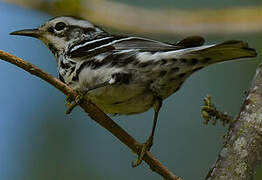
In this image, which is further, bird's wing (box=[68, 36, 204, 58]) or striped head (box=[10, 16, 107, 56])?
striped head (box=[10, 16, 107, 56])

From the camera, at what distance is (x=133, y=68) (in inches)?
171

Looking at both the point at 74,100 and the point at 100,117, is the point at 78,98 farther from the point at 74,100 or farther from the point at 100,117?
the point at 100,117

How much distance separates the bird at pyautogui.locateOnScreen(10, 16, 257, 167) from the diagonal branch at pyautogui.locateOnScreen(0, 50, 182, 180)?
0.70 ft

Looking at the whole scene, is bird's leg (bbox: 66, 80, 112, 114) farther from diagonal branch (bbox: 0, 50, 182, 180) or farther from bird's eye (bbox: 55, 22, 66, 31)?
bird's eye (bbox: 55, 22, 66, 31)

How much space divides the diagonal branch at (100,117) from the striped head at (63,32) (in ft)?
4.94

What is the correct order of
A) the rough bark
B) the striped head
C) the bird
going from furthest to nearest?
the striped head < the bird < the rough bark

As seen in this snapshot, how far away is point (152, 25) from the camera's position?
21.2 ft

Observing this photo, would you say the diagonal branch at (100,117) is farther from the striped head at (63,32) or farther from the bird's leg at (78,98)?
the striped head at (63,32)

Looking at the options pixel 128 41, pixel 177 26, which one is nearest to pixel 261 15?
pixel 177 26

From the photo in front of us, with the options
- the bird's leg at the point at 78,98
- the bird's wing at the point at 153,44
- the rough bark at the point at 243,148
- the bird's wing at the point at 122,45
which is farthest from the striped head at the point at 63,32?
the rough bark at the point at 243,148

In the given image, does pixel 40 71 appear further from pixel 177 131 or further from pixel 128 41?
pixel 177 131

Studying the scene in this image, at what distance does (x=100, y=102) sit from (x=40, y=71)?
1.08 metres

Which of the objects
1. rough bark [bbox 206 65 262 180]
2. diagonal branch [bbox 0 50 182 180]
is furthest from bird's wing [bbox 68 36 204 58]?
rough bark [bbox 206 65 262 180]

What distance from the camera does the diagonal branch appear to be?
11.6 ft
